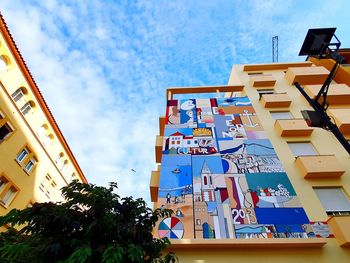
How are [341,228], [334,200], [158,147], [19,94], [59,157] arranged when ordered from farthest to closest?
[59,157] → [19,94] → [158,147] → [334,200] → [341,228]

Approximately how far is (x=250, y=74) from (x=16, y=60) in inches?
690

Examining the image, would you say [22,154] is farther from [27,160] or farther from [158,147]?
[158,147]

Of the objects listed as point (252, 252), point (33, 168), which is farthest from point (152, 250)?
point (33, 168)

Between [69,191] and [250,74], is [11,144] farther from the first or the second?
[250,74]

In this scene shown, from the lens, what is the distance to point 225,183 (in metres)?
9.69

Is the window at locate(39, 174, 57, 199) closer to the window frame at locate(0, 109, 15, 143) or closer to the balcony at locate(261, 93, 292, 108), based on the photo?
the window frame at locate(0, 109, 15, 143)

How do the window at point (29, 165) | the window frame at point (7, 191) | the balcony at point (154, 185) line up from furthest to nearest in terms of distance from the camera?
the window at point (29, 165) → the window frame at point (7, 191) → the balcony at point (154, 185)

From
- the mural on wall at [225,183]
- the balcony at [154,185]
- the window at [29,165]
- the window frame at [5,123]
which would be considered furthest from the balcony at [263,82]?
the window at [29,165]

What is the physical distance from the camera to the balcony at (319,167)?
959 centimetres

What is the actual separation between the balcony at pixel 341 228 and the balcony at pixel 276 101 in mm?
7833

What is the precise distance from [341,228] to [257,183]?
305 centimetres

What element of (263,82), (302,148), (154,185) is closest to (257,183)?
(302,148)

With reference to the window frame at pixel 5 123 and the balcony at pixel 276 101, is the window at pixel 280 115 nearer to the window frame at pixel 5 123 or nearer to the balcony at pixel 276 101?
the balcony at pixel 276 101

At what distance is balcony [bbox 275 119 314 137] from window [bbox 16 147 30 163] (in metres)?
17.3
